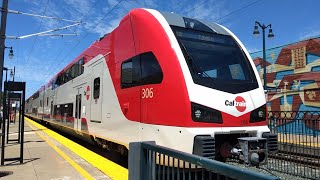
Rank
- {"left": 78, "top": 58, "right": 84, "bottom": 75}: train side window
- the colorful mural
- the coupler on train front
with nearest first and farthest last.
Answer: the coupler on train front
{"left": 78, "top": 58, "right": 84, "bottom": 75}: train side window
the colorful mural

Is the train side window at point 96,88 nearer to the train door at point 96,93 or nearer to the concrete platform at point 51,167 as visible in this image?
the train door at point 96,93

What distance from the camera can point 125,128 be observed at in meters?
7.69

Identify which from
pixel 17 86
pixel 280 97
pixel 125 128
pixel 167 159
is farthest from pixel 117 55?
pixel 280 97

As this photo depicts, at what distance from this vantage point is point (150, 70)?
6.76 meters

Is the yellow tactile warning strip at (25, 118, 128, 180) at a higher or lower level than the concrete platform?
higher

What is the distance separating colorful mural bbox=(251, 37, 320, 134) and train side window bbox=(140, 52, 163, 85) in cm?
1619

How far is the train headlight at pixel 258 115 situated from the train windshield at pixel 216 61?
42 centimetres

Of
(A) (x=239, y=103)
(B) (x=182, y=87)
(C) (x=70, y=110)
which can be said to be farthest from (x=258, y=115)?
(C) (x=70, y=110)

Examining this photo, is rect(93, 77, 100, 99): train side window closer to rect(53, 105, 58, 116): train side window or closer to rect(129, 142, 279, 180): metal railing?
rect(129, 142, 279, 180): metal railing

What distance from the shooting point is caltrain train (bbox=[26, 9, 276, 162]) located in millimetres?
5902

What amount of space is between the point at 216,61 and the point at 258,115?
127 centimetres

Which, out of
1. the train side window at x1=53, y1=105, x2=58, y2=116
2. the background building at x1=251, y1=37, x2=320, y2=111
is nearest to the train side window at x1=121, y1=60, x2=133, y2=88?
the train side window at x1=53, y1=105, x2=58, y2=116

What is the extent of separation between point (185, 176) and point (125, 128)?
435 cm

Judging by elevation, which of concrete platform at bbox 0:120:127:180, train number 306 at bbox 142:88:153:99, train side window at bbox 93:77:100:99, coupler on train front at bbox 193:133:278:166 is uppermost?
train side window at bbox 93:77:100:99
